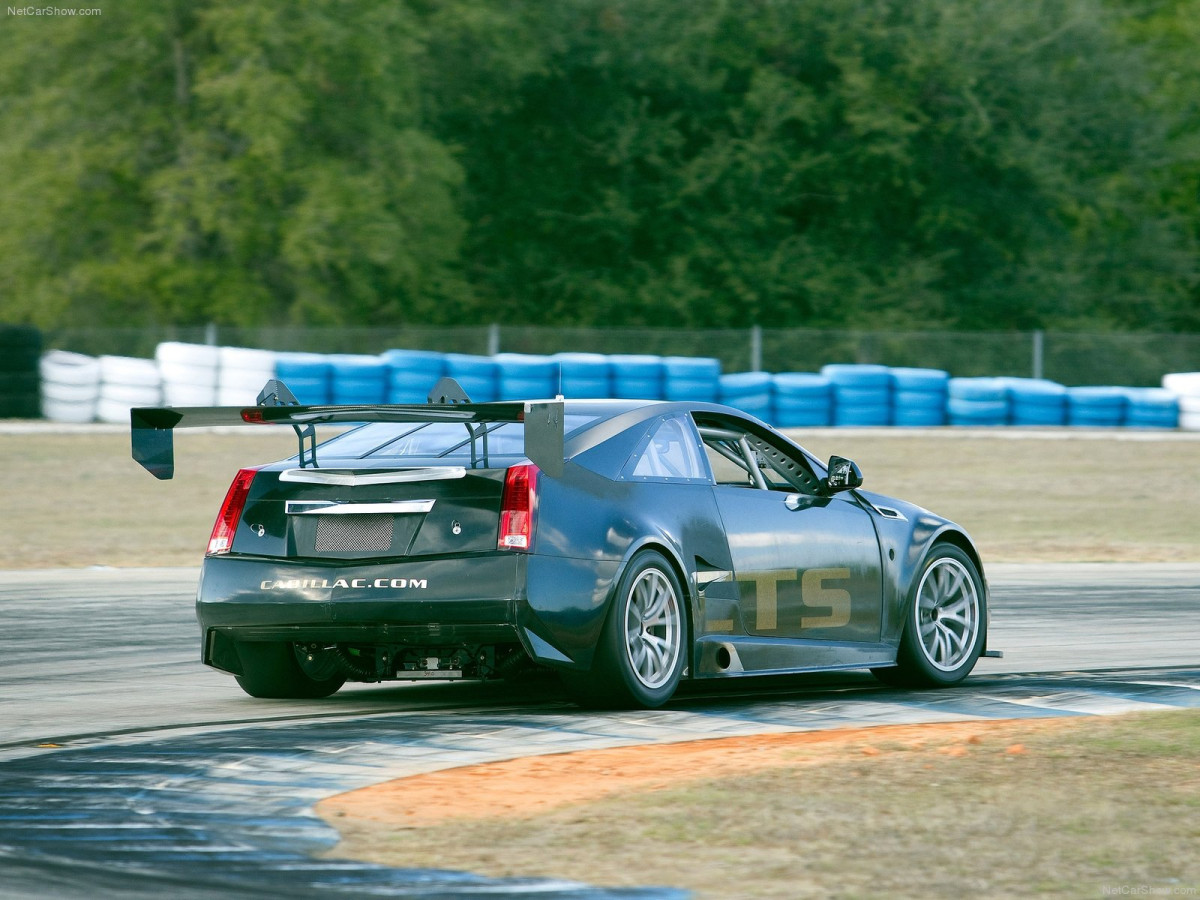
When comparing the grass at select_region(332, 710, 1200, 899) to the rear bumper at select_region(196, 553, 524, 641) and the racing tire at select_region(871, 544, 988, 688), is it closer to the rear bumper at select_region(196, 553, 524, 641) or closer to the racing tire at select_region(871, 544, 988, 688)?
the rear bumper at select_region(196, 553, 524, 641)

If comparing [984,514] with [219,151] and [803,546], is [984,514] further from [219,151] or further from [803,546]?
[219,151]

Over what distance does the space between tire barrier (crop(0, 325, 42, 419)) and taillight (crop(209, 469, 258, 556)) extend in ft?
79.9

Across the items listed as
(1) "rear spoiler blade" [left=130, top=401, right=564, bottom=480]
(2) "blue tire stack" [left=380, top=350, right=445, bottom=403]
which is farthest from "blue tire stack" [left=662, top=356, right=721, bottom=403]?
(1) "rear spoiler blade" [left=130, top=401, right=564, bottom=480]

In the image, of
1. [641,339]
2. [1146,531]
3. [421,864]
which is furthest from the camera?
[641,339]

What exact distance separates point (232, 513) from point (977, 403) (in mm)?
27675

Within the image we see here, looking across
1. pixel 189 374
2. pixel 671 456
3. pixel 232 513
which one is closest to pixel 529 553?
pixel 671 456

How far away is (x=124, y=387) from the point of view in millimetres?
33062

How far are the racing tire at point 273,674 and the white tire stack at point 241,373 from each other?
22887 mm

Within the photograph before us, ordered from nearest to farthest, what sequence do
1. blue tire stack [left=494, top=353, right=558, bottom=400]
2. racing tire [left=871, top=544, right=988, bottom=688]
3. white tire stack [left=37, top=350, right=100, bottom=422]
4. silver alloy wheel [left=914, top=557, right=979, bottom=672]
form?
racing tire [left=871, top=544, right=988, bottom=688]
silver alloy wheel [left=914, top=557, right=979, bottom=672]
blue tire stack [left=494, top=353, right=558, bottom=400]
white tire stack [left=37, top=350, right=100, bottom=422]

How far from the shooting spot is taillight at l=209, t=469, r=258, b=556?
8867mm

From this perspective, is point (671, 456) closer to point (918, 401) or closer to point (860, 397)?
point (860, 397)

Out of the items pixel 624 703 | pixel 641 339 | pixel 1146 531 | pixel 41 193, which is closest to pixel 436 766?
pixel 624 703

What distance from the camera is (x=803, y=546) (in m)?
9.57

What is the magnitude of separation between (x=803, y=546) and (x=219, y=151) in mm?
32891
